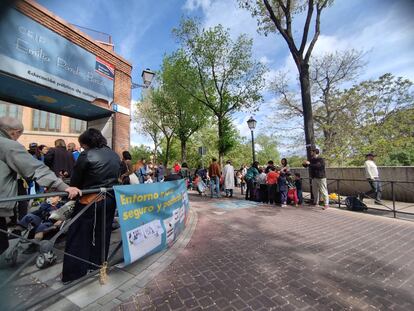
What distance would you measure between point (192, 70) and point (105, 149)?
17.1 m

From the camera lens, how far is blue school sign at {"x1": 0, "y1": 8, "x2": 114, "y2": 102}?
471 cm

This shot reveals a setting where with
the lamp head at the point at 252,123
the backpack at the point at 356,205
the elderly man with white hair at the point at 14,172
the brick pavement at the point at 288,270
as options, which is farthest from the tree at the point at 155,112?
the elderly man with white hair at the point at 14,172

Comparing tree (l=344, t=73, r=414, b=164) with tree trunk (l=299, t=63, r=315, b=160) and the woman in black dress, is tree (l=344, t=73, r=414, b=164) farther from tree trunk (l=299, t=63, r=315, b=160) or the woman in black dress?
the woman in black dress

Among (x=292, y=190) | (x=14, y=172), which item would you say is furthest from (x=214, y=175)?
(x=14, y=172)

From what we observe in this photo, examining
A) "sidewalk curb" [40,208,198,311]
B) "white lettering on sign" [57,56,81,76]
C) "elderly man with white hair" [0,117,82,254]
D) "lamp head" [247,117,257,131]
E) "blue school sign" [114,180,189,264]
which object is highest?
"white lettering on sign" [57,56,81,76]

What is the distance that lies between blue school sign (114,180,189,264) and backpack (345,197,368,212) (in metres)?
6.73

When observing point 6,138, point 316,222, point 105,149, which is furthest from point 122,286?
point 316,222

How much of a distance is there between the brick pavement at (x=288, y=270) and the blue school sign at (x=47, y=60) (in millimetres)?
5441

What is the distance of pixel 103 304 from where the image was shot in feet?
7.69

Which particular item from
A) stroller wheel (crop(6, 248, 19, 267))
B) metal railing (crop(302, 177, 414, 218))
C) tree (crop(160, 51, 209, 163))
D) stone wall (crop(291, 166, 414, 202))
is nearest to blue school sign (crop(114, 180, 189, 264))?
stroller wheel (crop(6, 248, 19, 267))

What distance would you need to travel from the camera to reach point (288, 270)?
10.5ft

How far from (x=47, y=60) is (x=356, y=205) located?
35.0 ft

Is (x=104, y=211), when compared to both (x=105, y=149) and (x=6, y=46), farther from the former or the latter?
(x=6, y=46)

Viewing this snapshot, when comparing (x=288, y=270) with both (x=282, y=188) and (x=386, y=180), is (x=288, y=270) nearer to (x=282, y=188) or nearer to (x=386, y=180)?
(x=282, y=188)
